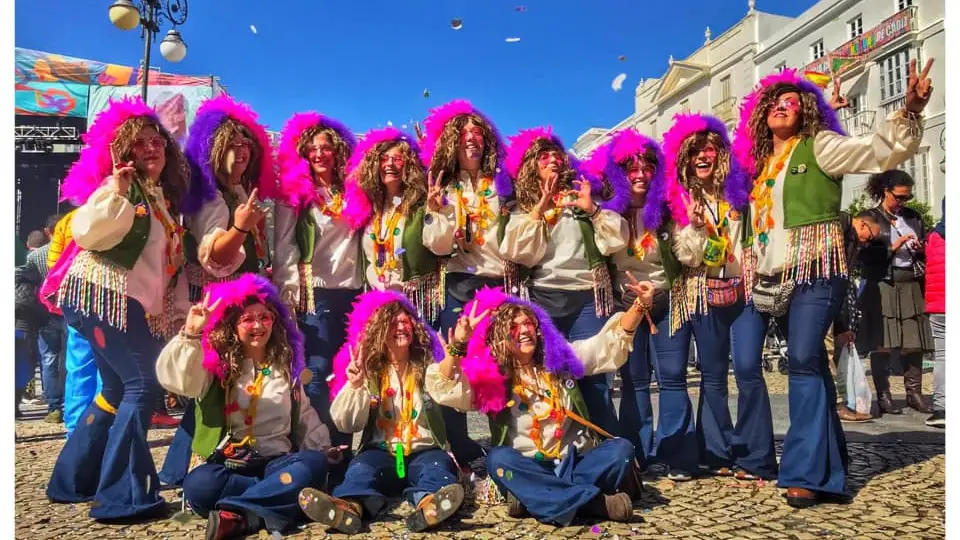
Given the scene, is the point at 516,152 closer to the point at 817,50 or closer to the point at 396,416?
the point at 396,416

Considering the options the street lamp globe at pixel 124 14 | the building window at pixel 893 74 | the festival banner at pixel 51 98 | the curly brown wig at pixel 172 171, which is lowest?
the curly brown wig at pixel 172 171

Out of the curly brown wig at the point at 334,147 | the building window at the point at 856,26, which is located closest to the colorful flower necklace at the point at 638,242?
the curly brown wig at the point at 334,147

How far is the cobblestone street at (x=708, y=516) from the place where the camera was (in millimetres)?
2371

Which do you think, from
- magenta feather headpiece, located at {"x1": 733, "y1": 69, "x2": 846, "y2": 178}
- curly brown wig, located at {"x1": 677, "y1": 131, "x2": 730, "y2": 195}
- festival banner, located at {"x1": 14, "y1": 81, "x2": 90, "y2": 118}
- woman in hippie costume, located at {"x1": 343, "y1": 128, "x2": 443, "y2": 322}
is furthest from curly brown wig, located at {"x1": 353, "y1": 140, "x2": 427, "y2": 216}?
festival banner, located at {"x1": 14, "y1": 81, "x2": 90, "y2": 118}

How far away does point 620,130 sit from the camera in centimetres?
354

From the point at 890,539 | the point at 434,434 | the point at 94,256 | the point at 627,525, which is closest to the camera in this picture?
the point at 890,539

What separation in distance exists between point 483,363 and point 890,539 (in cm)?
164

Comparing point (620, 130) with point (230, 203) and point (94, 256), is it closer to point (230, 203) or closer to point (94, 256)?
point (230, 203)

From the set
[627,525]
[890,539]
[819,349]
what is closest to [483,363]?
[627,525]

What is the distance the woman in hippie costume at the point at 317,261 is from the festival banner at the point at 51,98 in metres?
9.64

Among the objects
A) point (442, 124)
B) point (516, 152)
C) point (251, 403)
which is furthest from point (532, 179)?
point (251, 403)

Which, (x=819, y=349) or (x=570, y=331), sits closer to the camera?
(x=819, y=349)

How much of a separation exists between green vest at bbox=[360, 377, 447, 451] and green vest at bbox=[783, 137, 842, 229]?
1781 millimetres

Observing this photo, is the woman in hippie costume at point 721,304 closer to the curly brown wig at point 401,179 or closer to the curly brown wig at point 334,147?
the curly brown wig at point 401,179
